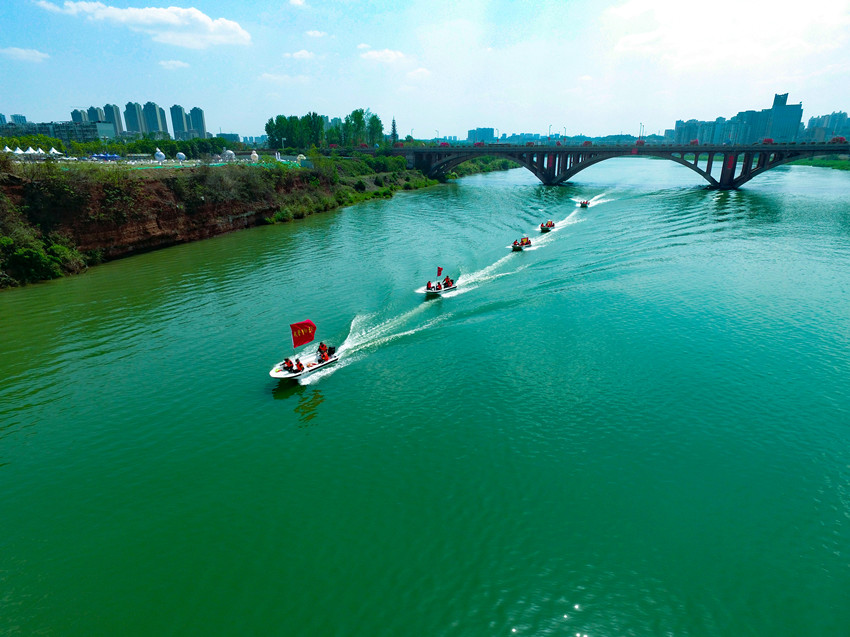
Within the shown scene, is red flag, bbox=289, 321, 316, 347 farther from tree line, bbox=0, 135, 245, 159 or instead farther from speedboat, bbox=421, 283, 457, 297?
tree line, bbox=0, 135, 245, 159

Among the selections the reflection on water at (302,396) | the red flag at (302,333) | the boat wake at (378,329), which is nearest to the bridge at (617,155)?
the boat wake at (378,329)

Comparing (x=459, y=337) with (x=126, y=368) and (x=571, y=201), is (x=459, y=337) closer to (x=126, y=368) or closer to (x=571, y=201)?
(x=126, y=368)

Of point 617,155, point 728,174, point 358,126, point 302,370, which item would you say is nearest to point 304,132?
point 358,126

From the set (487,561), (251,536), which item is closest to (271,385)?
(251,536)

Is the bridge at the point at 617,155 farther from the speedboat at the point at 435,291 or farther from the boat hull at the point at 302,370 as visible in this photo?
the boat hull at the point at 302,370

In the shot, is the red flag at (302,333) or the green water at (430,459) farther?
Answer: the red flag at (302,333)

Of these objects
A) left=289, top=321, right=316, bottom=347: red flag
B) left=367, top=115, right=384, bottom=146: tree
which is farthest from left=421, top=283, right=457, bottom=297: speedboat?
left=367, top=115, right=384, bottom=146: tree

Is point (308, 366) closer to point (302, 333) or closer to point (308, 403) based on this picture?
point (302, 333)
